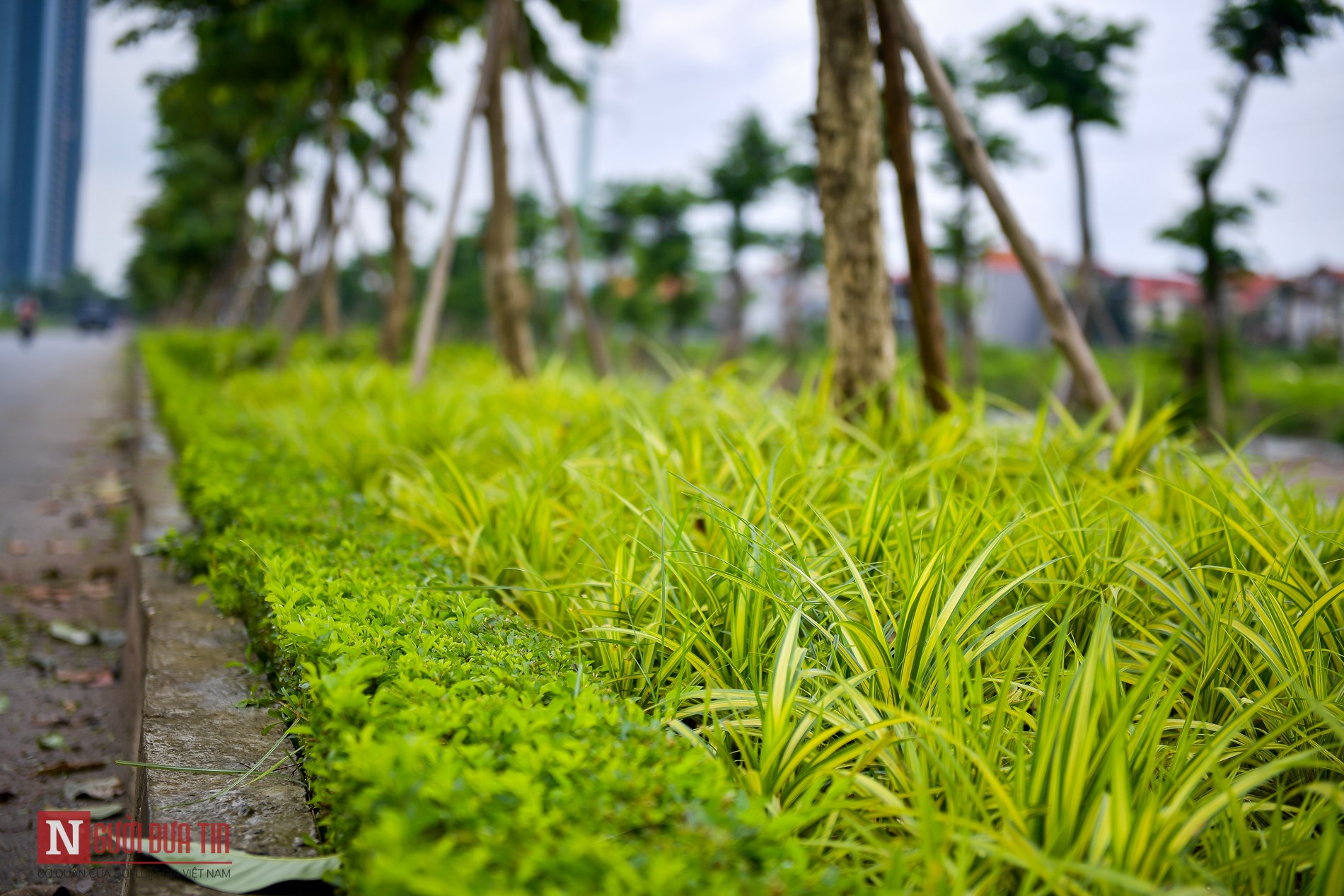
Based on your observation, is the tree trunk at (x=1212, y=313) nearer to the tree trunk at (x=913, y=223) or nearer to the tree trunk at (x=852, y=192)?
the tree trunk at (x=913, y=223)

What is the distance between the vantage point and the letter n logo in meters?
1.84

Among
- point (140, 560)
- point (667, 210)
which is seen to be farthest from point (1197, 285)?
point (667, 210)

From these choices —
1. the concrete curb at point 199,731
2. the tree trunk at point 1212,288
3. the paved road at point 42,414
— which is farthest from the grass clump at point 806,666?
the tree trunk at point 1212,288

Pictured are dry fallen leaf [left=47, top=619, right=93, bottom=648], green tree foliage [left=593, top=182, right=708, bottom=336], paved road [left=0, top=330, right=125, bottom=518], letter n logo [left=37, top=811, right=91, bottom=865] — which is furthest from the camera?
green tree foliage [left=593, top=182, right=708, bottom=336]

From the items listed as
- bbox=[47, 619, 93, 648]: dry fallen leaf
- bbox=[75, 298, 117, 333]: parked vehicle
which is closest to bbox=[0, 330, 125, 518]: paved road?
bbox=[47, 619, 93, 648]: dry fallen leaf

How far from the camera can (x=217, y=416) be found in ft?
15.4

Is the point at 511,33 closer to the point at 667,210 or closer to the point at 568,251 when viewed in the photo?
the point at 568,251

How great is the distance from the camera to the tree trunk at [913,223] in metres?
3.95

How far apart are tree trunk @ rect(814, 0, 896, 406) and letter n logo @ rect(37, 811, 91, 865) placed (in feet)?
9.92

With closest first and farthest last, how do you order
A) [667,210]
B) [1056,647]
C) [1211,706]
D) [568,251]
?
[1056,647]
[1211,706]
[568,251]
[667,210]

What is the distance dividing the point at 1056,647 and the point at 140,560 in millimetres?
2888

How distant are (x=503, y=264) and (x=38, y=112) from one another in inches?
451

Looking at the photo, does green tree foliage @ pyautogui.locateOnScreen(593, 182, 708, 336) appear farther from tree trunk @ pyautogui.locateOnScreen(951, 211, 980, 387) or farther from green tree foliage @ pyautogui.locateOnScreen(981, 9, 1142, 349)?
green tree foliage @ pyautogui.locateOnScreen(981, 9, 1142, 349)

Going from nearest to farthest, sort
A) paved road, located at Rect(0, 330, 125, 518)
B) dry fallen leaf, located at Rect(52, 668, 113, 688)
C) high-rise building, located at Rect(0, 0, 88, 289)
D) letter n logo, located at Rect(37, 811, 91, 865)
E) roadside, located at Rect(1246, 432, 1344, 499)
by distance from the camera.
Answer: letter n logo, located at Rect(37, 811, 91, 865), dry fallen leaf, located at Rect(52, 668, 113, 688), paved road, located at Rect(0, 330, 125, 518), high-rise building, located at Rect(0, 0, 88, 289), roadside, located at Rect(1246, 432, 1344, 499)
